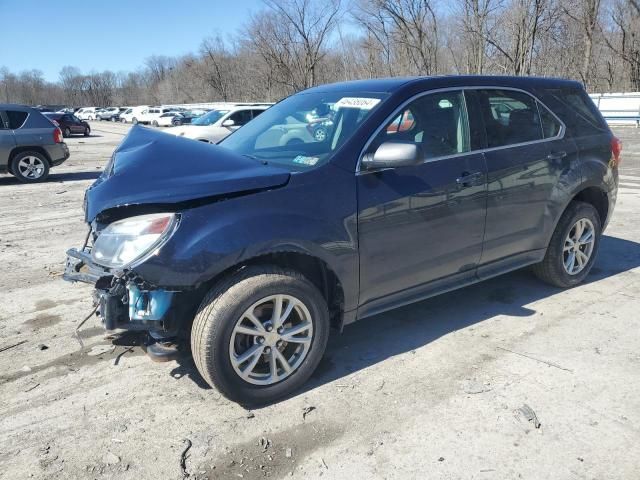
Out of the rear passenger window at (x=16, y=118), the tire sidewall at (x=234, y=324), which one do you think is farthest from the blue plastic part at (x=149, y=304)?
the rear passenger window at (x=16, y=118)

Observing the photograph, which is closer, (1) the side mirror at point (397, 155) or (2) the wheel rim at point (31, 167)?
(1) the side mirror at point (397, 155)

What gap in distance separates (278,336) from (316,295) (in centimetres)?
33

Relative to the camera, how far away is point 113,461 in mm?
2613

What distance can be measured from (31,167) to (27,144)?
0.59 meters

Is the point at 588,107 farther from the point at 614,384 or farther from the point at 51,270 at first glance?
the point at 51,270

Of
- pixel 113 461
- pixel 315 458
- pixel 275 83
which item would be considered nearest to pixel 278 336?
pixel 315 458

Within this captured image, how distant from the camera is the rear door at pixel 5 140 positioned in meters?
11.9

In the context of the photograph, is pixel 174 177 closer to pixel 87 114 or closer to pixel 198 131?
pixel 198 131

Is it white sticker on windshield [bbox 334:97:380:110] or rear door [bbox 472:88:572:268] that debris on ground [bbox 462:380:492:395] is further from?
white sticker on windshield [bbox 334:97:380:110]

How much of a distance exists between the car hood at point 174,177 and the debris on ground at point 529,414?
190 cm

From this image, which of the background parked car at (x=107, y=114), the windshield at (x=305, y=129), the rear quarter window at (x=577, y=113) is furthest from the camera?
the background parked car at (x=107, y=114)

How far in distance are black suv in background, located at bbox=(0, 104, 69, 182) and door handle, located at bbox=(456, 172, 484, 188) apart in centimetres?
1167

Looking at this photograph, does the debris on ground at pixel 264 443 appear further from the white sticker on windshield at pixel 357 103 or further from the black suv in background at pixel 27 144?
the black suv in background at pixel 27 144

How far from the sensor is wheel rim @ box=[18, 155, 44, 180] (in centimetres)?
1227
